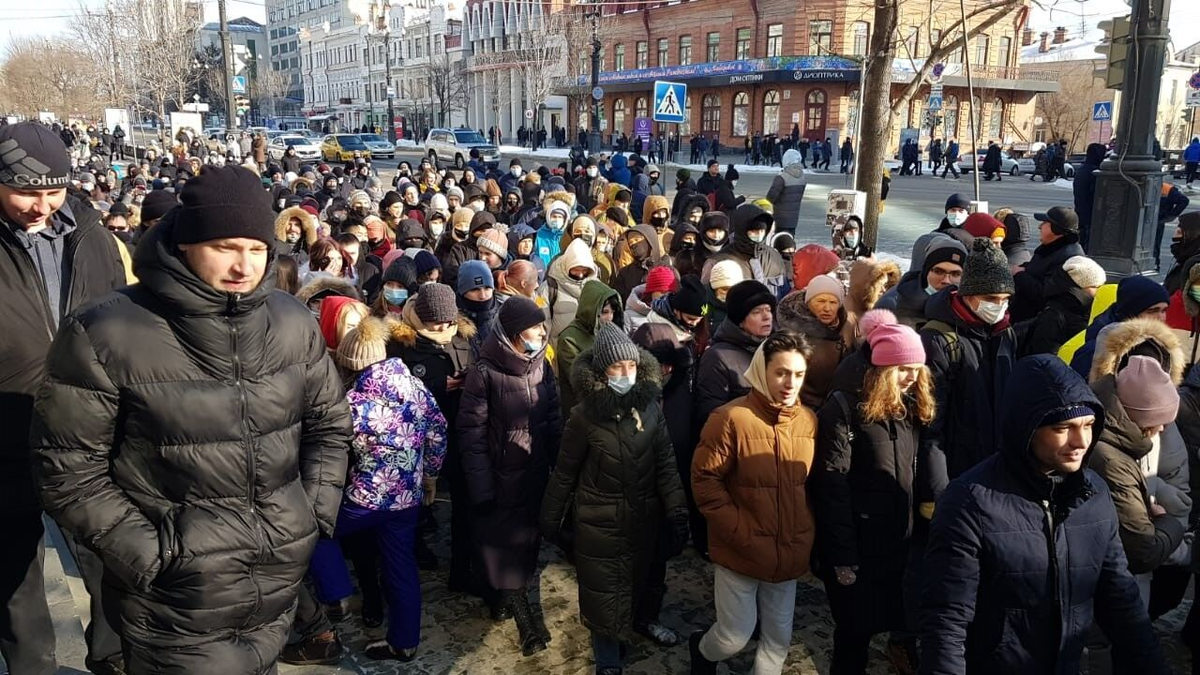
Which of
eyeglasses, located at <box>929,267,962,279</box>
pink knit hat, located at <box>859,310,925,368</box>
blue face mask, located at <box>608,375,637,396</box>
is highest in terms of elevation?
eyeglasses, located at <box>929,267,962,279</box>

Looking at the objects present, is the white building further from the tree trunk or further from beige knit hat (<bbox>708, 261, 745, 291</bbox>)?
beige knit hat (<bbox>708, 261, 745, 291</bbox>)

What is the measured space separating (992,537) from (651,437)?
155 cm

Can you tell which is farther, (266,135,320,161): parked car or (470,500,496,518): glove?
(266,135,320,161): parked car

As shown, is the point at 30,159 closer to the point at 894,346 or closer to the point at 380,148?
the point at 894,346

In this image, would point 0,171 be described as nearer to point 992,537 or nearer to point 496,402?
point 496,402

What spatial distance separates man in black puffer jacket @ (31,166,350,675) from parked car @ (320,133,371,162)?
37.8 m

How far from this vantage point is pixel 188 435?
7.59 ft

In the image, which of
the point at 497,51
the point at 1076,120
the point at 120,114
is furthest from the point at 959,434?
the point at 497,51

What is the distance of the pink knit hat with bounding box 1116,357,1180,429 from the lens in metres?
3.11

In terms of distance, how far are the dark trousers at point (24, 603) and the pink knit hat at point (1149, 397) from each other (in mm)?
4070

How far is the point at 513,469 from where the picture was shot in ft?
13.0

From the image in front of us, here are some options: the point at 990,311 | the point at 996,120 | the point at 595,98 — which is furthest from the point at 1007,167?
the point at 990,311

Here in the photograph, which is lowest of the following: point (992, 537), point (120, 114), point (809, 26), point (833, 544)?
point (833, 544)

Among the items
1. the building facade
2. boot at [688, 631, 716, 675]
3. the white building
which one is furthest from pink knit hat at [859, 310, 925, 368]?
the white building
